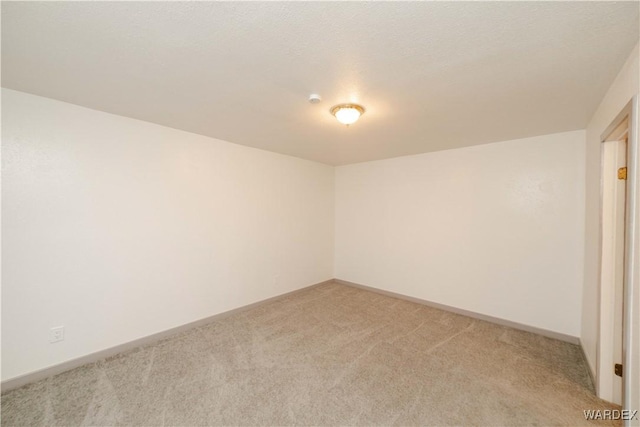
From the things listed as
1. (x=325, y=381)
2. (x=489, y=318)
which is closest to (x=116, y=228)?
(x=325, y=381)

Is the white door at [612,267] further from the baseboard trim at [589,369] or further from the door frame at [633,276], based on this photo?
the door frame at [633,276]

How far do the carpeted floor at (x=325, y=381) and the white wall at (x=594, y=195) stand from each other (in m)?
0.39

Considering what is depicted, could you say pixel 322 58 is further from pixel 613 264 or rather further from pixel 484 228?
pixel 484 228

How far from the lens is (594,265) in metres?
2.24

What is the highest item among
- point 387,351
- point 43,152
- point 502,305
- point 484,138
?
point 484,138

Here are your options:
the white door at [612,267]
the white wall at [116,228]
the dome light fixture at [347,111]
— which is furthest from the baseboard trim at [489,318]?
the dome light fixture at [347,111]

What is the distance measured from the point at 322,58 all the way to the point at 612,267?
2.73 m

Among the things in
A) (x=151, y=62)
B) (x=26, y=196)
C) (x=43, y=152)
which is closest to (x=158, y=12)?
(x=151, y=62)

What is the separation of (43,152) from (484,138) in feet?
15.3

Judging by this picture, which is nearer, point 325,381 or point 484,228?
point 325,381

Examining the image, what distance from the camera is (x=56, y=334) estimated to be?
7.23ft

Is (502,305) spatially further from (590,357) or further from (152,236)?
(152,236)

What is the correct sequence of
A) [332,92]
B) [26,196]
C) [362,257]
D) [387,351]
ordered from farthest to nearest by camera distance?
[362,257] < [387,351] < [26,196] < [332,92]

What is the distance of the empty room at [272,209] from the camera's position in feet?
4.48
